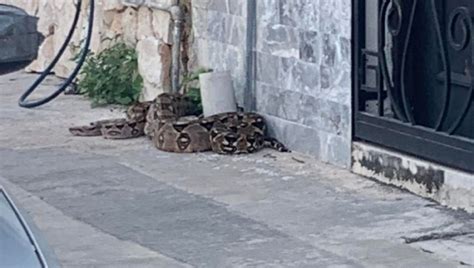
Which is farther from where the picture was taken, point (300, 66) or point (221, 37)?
point (221, 37)

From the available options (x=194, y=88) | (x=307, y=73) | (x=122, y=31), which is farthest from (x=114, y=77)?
(x=307, y=73)

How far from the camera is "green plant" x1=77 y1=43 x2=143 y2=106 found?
1280 centimetres

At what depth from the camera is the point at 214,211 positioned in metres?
8.73

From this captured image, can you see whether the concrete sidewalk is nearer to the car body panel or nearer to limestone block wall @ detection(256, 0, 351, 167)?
limestone block wall @ detection(256, 0, 351, 167)

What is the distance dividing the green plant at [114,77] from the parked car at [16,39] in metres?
8.48

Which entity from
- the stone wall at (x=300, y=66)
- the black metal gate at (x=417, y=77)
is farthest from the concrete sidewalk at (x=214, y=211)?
the black metal gate at (x=417, y=77)

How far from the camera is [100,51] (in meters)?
13.5

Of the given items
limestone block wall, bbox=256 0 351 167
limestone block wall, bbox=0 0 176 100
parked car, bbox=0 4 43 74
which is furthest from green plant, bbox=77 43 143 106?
parked car, bbox=0 4 43 74

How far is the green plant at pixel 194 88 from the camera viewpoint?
11.5m

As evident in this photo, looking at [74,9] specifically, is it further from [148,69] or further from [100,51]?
[148,69]

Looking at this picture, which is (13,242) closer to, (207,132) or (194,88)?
(207,132)

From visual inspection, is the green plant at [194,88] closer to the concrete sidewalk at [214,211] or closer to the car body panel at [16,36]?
the concrete sidewalk at [214,211]

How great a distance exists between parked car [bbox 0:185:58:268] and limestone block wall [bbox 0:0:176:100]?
8062mm

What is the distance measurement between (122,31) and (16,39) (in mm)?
9251
